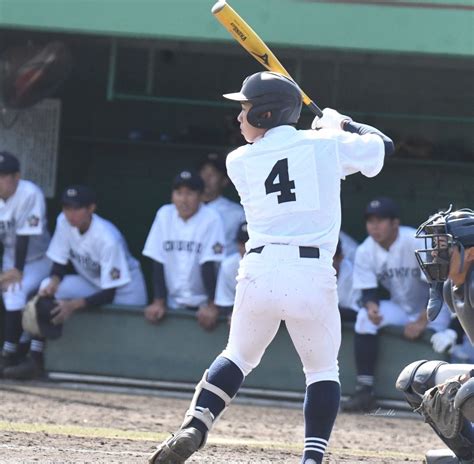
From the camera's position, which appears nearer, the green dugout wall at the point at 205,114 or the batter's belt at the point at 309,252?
the batter's belt at the point at 309,252

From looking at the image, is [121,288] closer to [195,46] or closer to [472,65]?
[195,46]

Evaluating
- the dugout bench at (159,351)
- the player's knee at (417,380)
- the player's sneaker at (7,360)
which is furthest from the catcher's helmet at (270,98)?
the player's sneaker at (7,360)

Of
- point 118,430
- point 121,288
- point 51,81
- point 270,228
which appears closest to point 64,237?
point 121,288

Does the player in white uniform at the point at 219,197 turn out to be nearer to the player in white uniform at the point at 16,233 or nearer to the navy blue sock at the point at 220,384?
the player in white uniform at the point at 16,233

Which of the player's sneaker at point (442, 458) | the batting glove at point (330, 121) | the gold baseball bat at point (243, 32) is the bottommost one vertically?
the player's sneaker at point (442, 458)

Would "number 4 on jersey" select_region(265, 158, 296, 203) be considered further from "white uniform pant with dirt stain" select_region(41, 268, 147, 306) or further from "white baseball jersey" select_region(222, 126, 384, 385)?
"white uniform pant with dirt stain" select_region(41, 268, 147, 306)

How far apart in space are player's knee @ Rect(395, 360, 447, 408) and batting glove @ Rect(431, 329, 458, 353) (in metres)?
2.47

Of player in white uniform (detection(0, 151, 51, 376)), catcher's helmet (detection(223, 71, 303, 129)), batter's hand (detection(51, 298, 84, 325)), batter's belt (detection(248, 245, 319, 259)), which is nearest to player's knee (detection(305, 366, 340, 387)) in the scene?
batter's belt (detection(248, 245, 319, 259))

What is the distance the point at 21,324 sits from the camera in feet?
25.0

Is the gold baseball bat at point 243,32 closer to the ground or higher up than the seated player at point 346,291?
higher up

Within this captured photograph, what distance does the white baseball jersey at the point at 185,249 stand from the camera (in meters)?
7.44

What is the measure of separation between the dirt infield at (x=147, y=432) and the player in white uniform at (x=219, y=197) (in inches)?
52.5

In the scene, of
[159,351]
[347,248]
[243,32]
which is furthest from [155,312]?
[243,32]

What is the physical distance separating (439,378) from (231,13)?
1663 millimetres
